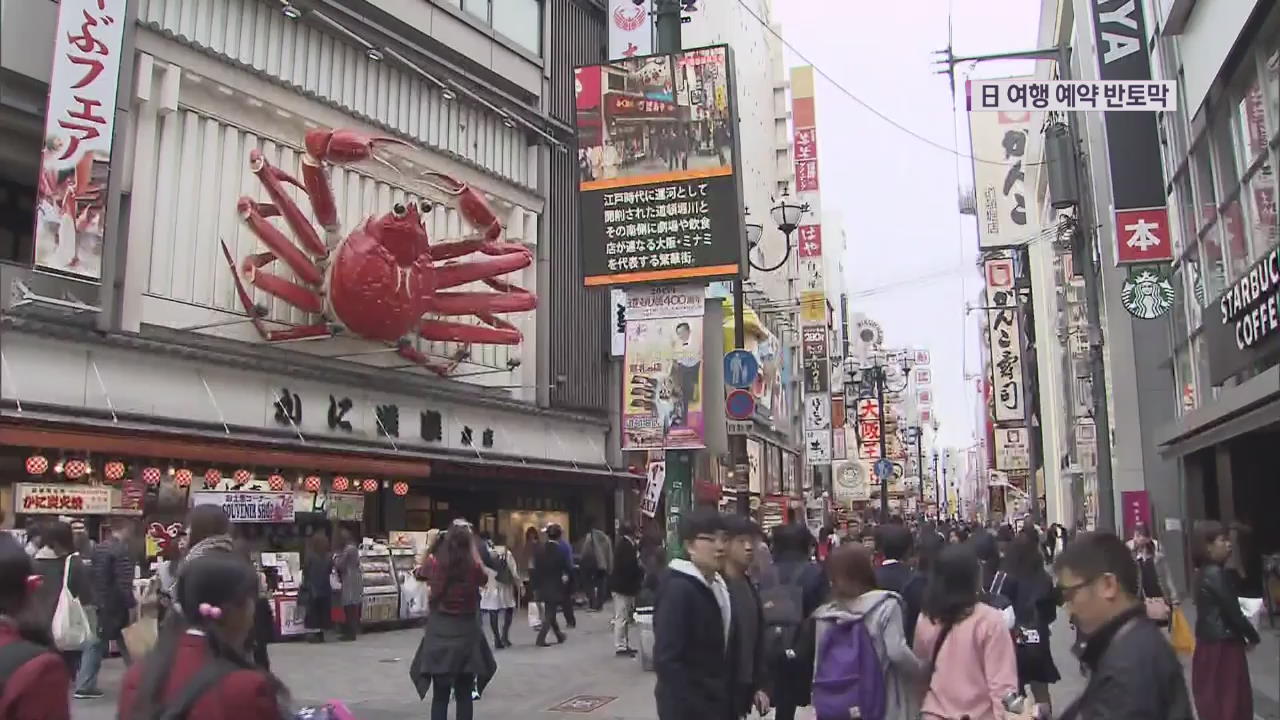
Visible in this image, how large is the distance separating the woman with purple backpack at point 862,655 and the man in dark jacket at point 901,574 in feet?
5.14

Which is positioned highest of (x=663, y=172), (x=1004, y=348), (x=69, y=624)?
(x=1004, y=348)

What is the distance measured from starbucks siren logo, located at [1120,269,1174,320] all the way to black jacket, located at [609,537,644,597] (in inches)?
403

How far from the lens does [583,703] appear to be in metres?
11.2

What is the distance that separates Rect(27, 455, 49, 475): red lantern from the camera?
14.3 metres

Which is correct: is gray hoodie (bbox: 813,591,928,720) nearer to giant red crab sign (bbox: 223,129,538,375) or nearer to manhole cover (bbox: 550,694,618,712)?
manhole cover (bbox: 550,694,618,712)

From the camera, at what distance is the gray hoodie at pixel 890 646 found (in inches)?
216

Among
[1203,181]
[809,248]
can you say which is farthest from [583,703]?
[809,248]

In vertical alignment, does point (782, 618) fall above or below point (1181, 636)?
above

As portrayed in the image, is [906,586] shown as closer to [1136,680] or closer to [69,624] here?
[1136,680]

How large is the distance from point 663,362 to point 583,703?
4290mm

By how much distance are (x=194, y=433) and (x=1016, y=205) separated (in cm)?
3156

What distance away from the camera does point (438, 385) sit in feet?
74.6

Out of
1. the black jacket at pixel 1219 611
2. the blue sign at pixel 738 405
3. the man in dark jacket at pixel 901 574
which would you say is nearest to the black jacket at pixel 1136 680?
the man in dark jacket at pixel 901 574

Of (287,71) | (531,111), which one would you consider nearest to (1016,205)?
(531,111)
